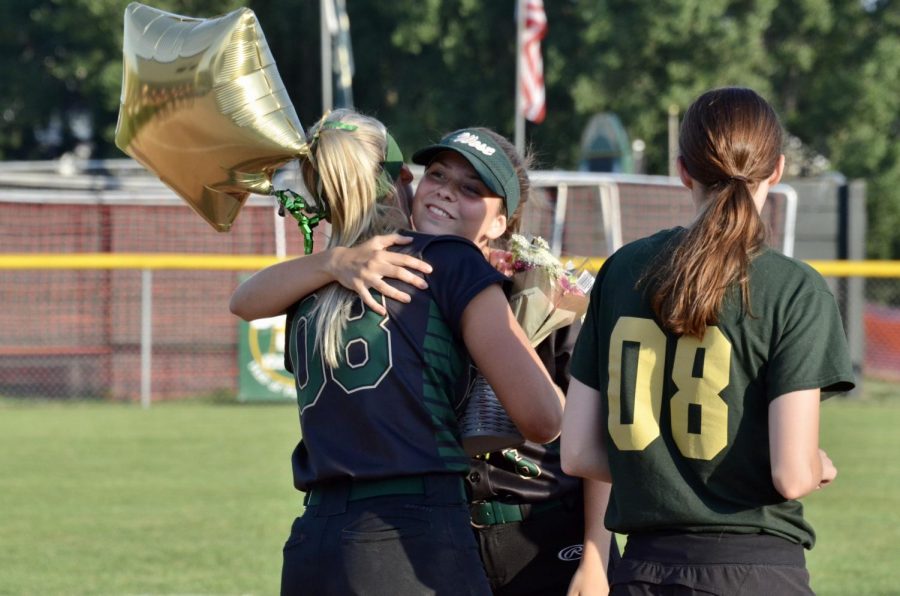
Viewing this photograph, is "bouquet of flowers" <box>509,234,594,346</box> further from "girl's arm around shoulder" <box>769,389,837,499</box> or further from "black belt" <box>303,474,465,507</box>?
"girl's arm around shoulder" <box>769,389,837,499</box>

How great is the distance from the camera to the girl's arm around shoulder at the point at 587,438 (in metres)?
2.70

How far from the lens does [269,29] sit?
3509cm

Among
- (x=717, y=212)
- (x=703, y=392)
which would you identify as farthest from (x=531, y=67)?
(x=703, y=392)

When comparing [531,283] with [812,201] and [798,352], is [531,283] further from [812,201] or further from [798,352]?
[812,201]

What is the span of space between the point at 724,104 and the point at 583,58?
30.2 metres

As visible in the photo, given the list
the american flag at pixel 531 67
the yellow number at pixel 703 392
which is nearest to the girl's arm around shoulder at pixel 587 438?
the yellow number at pixel 703 392

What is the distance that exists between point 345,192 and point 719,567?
3.57 ft

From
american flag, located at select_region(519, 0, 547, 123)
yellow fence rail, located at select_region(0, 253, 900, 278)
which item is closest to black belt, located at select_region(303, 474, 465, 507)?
yellow fence rail, located at select_region(0, 253, 900, 278)

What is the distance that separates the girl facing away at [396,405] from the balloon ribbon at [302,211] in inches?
5.3

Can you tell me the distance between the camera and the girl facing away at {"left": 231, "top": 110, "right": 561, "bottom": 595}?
2662mm

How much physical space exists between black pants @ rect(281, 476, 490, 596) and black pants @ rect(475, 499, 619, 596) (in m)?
0.69

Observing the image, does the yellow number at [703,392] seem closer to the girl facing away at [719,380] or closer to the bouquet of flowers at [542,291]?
the girl facing away at [719,380]

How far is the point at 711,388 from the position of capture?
8.18 ft

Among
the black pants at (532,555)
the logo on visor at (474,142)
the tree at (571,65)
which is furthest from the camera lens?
the tree at (571,65)
